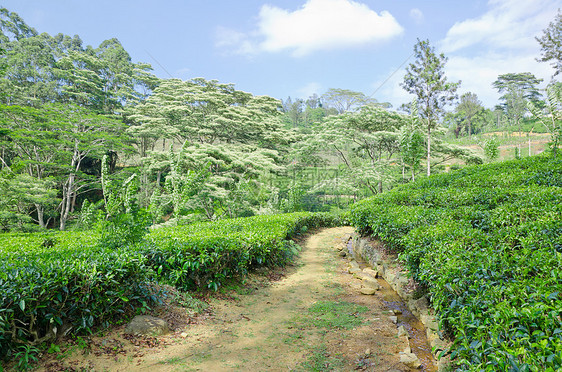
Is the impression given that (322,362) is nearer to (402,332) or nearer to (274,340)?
(274,340)

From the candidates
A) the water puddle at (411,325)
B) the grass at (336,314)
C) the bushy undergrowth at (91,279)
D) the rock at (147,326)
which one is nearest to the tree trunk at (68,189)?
the bushy undergrowth at (91,279)

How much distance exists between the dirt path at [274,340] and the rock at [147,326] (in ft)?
0.33

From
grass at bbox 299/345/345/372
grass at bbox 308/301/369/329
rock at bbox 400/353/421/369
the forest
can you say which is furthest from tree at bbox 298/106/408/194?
grass at bbox 299/345/345/372

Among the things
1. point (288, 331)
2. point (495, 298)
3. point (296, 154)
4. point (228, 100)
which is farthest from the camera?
point (228, 100)

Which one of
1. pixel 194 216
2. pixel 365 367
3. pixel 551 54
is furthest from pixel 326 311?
pixel 551 54

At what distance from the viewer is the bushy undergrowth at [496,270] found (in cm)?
163

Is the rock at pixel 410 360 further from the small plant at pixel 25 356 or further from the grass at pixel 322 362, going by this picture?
the small plant at pixel 25 356

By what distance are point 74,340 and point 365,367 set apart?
2.72m

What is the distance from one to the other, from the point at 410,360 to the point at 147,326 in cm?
271

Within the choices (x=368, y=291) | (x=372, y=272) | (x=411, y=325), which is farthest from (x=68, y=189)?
(x=411, y=325)

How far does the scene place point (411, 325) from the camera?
3.81 metres

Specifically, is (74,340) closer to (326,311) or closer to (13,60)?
(326,311)

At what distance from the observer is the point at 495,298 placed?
2.07 m

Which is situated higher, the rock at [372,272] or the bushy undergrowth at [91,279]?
the bushy undergrowth at [91,279]
